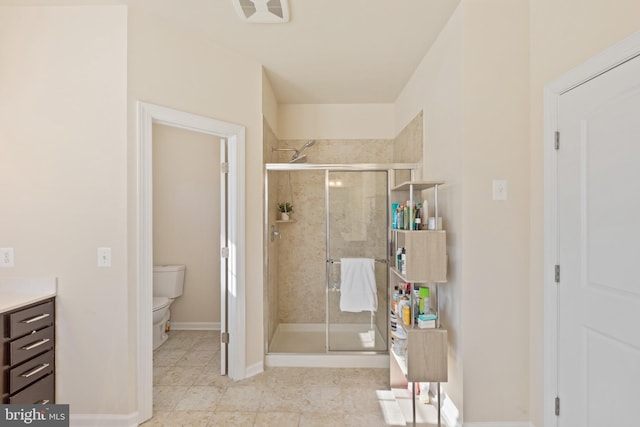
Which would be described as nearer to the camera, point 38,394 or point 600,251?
point 600,251

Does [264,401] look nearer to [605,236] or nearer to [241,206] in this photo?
[241,206]

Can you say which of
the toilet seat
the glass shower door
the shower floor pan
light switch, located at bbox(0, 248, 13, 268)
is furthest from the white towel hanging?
light switch, located at bbox(0, 248, 13, 268)

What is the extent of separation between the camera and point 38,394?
184 cm

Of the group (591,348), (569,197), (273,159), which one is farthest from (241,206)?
(591,348)

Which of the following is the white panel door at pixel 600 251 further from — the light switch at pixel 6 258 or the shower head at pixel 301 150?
the light switch at pixel 6 258

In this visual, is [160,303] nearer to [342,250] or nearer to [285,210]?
[285,210]

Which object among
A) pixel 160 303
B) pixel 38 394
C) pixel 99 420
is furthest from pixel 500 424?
pixel 160 303

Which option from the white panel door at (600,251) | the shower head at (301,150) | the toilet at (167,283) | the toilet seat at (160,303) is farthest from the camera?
the shower head at (301,150)

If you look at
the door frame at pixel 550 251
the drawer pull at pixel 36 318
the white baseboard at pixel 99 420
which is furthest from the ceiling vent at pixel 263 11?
the white baseboard at pixel 99 420

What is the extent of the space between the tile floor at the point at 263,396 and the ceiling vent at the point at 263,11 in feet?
8.76

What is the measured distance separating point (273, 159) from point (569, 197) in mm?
2610

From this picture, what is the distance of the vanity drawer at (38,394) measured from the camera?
171 centimetres

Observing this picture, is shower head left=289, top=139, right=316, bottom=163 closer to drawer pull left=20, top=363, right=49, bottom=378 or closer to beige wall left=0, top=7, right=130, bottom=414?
beige wall left=0, top=7, right=130, bottom=414

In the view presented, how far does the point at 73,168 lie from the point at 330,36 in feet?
6.46
